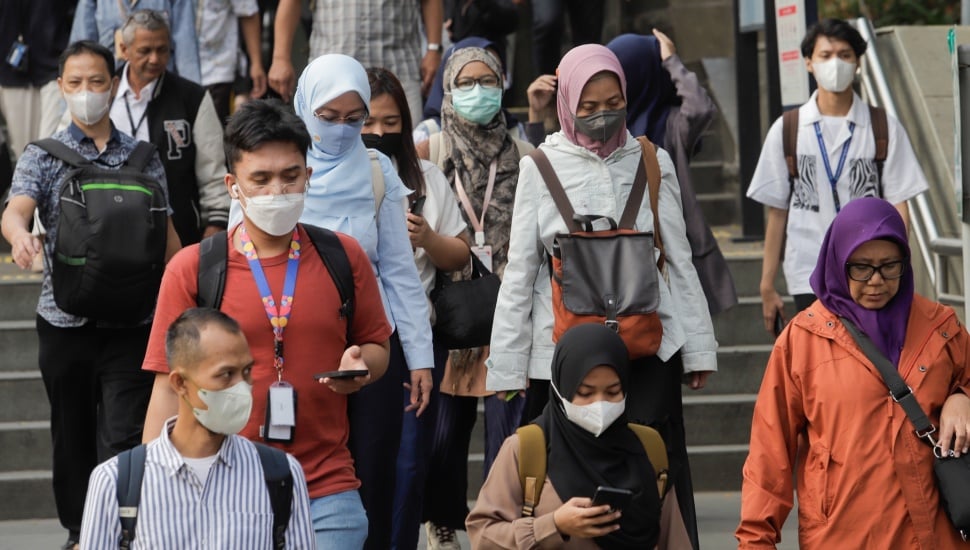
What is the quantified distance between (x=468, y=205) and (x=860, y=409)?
2.62 metres

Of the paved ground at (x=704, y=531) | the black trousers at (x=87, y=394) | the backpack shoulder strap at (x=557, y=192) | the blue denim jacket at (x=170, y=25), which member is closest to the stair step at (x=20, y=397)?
the paved ground at (x=704, y=531)

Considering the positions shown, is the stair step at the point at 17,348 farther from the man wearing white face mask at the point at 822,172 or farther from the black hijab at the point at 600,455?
the black hijab at the point at 600,455

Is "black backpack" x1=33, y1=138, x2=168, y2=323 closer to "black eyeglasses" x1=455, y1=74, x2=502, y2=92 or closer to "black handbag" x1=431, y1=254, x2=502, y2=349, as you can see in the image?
"black handbag" x1=431, y1=254, x2=502, y2=349

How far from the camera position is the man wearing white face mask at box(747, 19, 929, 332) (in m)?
8.06

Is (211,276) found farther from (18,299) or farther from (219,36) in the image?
(219,36)

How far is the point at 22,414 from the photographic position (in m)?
9.16

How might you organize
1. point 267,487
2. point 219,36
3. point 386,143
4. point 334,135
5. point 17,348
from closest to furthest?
point 267,487, point 334,135, point 386,143, point 17,348, point 219,36

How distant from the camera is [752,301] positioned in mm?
9930

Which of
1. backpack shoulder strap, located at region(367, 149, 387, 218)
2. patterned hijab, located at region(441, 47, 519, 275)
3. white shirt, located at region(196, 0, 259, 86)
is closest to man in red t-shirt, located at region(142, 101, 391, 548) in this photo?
backpack shoulder strap, located at region(367, 149, 387, 218)

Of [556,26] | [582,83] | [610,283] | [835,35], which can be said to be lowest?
[610,283]

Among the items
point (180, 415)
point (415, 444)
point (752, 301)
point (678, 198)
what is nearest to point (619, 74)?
point (678, 198)

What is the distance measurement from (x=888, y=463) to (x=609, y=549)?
90cm

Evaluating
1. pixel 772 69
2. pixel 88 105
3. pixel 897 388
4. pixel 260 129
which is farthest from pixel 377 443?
pixel 772 69

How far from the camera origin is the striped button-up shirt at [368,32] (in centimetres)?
972
